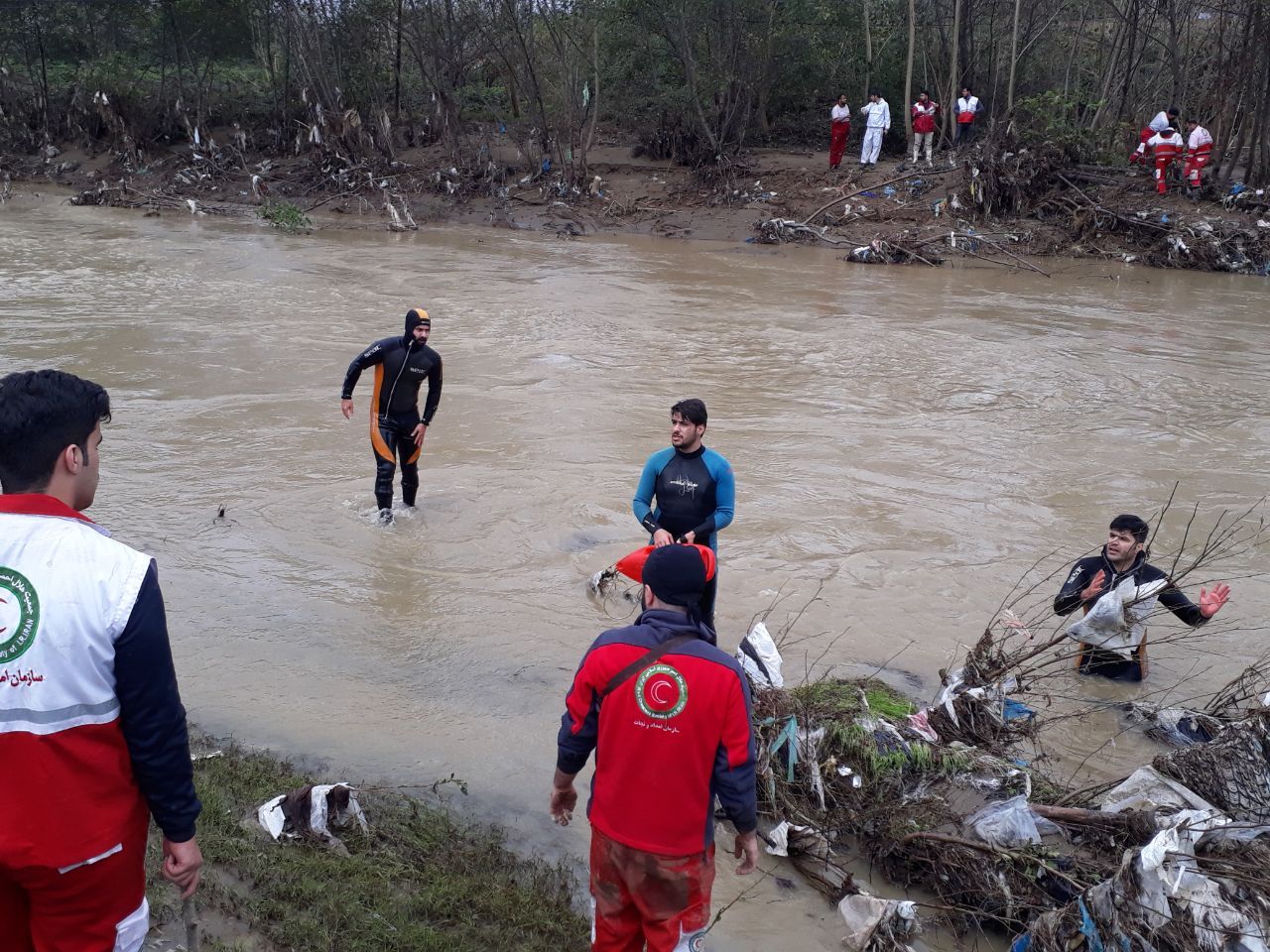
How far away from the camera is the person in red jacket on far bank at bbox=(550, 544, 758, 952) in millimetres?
3027

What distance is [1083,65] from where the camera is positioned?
32.1 meters

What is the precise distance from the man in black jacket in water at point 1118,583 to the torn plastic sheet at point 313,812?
3811 mm

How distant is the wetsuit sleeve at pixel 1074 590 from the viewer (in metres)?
6.08

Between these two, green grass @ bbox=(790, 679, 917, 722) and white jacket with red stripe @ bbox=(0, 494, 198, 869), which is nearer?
white jacket with red stripe @ bbox=(0, 494, 198, 869)

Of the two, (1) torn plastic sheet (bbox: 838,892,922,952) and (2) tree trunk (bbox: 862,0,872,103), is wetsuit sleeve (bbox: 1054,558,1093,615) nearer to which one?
(1) torn plastic sheet (bbox: 838,892,922,952)

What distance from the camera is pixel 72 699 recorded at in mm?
2430

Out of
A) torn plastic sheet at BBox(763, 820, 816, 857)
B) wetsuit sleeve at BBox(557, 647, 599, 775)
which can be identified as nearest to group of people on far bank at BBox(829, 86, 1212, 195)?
torn plastic sheet at BBox(763, 820, 816, 857)

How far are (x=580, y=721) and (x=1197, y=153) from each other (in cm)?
2525

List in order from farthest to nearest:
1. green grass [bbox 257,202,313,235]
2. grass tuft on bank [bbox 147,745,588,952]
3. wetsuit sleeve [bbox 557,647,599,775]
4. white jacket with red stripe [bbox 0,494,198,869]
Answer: green grass [bbox 257,202,313,235]
grass tuft on bank [bbox 147,745,588,952]
wetsuit sleeve [bbox 557,647,599,775]
white jacket with red stripe [bbox 0,494,198,869]

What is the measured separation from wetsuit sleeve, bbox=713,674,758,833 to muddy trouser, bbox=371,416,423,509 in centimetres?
603

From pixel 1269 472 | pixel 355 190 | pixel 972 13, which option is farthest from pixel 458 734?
pixel 972 13

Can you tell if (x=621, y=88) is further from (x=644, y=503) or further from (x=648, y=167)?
(x=644, y=503)

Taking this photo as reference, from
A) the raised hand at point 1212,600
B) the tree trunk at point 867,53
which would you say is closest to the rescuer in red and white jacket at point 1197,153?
the tree trunk at point 867,53

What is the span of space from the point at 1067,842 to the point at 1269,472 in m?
8.13
